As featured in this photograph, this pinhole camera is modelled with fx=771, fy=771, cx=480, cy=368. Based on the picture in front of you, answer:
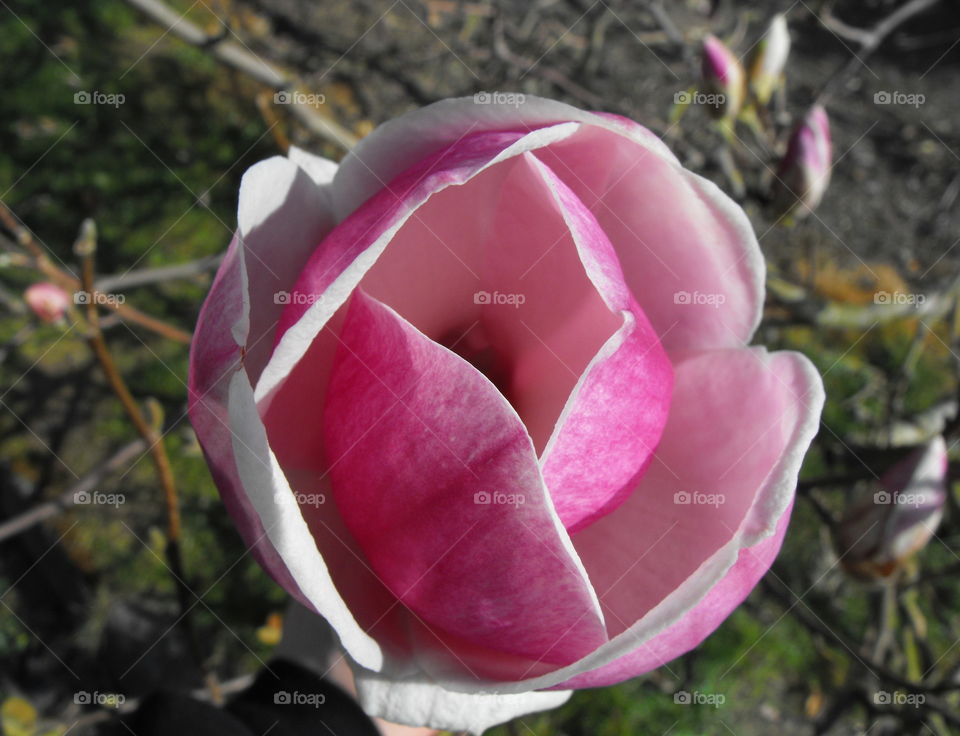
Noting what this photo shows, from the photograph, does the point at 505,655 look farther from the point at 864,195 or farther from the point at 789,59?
the point at 789,59
